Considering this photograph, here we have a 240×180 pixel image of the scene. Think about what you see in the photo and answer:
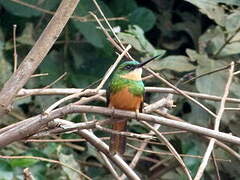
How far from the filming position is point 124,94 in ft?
6.53

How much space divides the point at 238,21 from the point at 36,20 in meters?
1.03

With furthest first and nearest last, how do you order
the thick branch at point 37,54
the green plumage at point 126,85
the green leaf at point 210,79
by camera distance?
the green leaf at point 210,79 < the green plumage at point 126,85 < the thick branch at point 37,54

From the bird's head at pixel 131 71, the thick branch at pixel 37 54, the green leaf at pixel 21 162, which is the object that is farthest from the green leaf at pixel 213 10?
the thick branch at pixel 37 54

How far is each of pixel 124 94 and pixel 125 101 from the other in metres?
0.04

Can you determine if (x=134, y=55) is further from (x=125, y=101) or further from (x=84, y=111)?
(x=84, y=111)

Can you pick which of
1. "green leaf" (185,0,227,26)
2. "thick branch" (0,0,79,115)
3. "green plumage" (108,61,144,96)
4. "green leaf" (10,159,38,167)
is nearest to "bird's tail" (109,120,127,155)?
"green plumage" (108,61,144,96)

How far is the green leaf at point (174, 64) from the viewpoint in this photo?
272 centimetres

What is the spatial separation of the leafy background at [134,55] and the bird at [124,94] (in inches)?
18.9

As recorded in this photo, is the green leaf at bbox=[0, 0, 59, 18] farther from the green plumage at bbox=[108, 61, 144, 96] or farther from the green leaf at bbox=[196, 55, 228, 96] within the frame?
the green plumage at bbox=[108, 61, 144, 96]


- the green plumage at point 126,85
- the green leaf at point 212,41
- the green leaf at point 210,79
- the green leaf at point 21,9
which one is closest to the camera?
the green plumage at point 126,85

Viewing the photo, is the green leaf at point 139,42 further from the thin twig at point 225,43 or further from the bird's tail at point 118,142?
the bird's tail at point 118,142

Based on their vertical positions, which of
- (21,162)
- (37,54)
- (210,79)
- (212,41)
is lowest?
(21,162)

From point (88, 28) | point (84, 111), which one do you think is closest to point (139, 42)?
point (88, 28)

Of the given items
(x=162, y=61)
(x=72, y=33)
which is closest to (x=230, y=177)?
(x=162, y=61)
